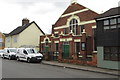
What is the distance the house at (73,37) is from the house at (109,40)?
2472 mm

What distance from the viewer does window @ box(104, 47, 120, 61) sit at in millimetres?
19428

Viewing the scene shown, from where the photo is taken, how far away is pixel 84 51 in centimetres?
2670

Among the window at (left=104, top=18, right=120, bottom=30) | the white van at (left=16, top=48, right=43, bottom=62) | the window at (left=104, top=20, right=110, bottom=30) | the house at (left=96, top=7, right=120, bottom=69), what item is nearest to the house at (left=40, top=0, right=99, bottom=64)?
the house at (left=96, top=7, right=120, bottom=69)

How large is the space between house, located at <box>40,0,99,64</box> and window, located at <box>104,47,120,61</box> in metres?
2.82

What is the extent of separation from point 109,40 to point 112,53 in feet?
4.20

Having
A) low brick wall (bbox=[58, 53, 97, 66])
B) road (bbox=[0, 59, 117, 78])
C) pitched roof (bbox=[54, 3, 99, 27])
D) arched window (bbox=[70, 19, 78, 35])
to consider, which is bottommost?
road (bbox=[0, 59, 117, 78])

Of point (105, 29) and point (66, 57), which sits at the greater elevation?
point (105, 29)

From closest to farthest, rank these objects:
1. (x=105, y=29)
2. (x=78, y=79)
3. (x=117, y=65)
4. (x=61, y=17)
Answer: (x=78, y=79) → (x=117, y=65) → (x=105, y=29) → (x=61, y=17)

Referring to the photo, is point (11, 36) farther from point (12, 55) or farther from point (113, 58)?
point (113, 58)

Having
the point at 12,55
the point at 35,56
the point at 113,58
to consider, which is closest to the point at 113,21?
the point at 113,58

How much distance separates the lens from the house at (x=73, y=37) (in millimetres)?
27031

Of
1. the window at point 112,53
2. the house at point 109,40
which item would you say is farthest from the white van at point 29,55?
the window at point 112,53

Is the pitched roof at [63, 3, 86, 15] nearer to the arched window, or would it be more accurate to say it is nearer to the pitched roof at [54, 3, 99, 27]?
the pitched roof at [54, 3, 99, 27]

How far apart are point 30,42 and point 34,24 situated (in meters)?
4.53
